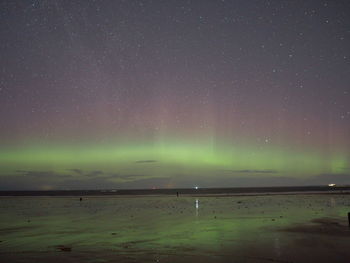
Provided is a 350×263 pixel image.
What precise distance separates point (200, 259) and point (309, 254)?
5.29 m

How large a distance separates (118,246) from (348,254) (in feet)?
37.6

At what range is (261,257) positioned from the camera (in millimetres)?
16781

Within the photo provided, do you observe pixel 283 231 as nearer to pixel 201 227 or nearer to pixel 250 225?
pixel 250 225

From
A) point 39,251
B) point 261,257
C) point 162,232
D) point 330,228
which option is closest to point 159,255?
point 261,257

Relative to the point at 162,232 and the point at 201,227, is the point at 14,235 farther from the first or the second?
the point at 201,227

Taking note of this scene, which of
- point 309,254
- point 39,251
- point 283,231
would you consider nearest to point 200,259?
point 309,254

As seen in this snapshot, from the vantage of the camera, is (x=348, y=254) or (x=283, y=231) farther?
(x=283, y=231)

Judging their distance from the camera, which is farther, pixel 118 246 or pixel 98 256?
A: pixel 118 246

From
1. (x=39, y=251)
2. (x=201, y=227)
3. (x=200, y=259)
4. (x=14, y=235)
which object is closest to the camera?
(x=200, y=259)

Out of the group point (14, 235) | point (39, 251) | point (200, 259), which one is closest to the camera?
point (200, 259)

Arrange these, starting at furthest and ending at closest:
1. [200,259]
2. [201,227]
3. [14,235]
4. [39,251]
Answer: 1. [201,227]
2. [14,235]
3. [39,251]
4. [200,259]

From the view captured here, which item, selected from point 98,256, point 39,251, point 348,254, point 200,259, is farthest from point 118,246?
point 348,254

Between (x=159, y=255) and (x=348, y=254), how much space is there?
8.81 m

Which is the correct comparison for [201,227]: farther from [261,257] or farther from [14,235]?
[14,235]
